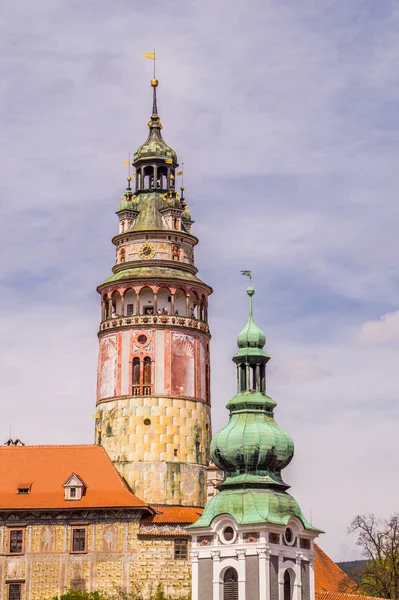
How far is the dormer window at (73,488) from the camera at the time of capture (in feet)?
228

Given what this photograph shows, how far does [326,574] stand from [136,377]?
13063 mm

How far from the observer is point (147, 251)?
76.4 meters

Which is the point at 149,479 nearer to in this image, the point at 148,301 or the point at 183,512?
the point at 183,512

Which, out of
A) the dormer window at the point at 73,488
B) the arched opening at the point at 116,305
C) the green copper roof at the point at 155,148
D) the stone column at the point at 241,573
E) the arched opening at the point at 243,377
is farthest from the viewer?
the green copper roof at the point at 155,148

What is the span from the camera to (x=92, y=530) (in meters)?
68.8

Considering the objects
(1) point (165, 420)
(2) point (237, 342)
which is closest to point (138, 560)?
(1) point (165, 420)

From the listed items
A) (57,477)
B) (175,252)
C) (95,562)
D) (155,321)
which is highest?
(175,252)

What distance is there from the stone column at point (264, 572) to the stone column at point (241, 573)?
624mm

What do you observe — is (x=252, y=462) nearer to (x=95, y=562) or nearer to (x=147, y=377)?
(x=95, y=562)

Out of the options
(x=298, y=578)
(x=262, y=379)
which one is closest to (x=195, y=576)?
(x=298, y=578)

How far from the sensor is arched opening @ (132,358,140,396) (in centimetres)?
7381

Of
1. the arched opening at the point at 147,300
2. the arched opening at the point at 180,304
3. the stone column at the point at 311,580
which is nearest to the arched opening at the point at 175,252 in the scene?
the arched opening at the point at 180,304

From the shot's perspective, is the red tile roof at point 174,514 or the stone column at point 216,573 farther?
the red tile roof at point 174,514

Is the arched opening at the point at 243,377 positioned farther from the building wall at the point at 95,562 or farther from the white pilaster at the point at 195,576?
the building wall at the point at 95,562
